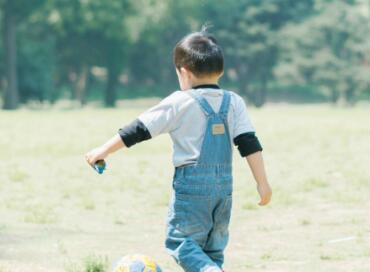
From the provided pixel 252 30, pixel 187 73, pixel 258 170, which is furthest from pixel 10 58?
pixel 258 170

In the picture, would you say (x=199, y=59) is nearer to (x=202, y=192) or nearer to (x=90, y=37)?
(x=202, y=192)

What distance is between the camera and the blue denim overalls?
4324mm

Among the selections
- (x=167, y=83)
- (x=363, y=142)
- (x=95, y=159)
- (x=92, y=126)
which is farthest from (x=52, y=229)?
(x=167, y=83)

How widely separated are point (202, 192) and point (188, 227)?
0.19 meters

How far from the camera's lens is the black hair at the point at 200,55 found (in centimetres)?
430

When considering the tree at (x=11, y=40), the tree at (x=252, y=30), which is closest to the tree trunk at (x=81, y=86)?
the tree at (x=252, y=30)

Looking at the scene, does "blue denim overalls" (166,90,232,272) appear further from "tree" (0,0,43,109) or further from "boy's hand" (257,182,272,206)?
"tree" (0,0,43,109)

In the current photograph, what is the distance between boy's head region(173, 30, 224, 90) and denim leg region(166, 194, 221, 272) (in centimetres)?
60

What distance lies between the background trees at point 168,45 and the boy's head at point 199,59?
137ft

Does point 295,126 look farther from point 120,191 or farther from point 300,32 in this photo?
point 300,32

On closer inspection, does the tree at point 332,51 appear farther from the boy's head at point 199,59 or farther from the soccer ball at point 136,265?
the soccer ball at point 136,265

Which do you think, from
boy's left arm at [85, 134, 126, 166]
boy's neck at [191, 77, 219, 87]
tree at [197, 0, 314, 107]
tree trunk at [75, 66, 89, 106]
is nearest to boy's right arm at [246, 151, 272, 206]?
boy's neck at [191, 77, 219, 87]

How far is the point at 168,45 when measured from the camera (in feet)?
204

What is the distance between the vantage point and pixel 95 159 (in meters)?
4.21
